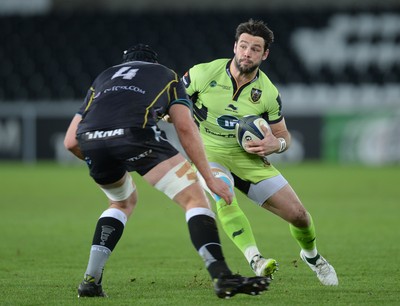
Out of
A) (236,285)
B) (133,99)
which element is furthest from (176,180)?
(236,285)

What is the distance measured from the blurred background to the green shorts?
54.2 feet

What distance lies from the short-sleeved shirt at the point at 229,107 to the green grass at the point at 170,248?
37.4 inches

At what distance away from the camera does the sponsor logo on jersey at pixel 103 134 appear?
5512mm

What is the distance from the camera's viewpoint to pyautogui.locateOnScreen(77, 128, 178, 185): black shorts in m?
5.49

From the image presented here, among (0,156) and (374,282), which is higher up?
(374,282)

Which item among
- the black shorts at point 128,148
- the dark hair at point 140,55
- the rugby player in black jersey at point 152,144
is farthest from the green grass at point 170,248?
the dark hair at point 140,55

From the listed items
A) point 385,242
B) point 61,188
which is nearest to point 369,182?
point 61,188

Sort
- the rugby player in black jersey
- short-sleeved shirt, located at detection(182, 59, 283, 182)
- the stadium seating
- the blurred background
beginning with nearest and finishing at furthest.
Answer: the rugby player in black jersey → short-sleeved shirt, located at detection(182, 59, 283, 182) → the blurred background → the stadium seating

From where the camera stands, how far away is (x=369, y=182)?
687 inches

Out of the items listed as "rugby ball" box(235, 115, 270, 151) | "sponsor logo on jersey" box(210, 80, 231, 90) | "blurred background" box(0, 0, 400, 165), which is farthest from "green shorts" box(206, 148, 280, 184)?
"blurred background" box(0, 0, 400, 165)

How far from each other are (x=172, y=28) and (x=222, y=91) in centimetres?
1911

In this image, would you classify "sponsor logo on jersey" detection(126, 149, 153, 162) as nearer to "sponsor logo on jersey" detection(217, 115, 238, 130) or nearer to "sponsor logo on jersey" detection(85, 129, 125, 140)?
"sponsor logo on jersey" detection(85, 129, 125, 140)

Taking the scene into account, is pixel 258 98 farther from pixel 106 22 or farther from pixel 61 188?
pixel 106 22

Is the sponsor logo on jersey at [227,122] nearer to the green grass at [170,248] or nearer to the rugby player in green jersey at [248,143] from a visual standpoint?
the rugby player in green jersey at [248,143]
